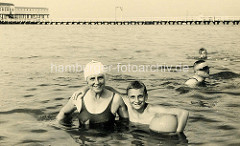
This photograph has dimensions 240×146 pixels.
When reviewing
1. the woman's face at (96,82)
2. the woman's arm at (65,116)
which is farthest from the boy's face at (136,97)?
the woman's arm at (65,116)

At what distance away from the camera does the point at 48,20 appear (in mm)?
128875

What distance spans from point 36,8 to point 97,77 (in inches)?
7046

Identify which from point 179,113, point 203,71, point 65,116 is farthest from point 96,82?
point 203,71

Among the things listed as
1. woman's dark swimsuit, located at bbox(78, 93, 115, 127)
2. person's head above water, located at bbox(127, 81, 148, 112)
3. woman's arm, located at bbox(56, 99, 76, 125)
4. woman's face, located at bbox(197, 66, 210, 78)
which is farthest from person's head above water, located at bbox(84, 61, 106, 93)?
woman's face, located at bbox(197, 66, 210, 78)

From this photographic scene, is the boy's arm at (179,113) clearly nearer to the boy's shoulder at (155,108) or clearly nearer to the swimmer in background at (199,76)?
the boy's shoulder at (155,108)

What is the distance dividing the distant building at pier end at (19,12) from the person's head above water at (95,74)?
150 metres

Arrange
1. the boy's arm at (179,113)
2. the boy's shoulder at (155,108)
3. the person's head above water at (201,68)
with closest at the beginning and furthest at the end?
the boy's arm at (179,113) < the boy's shoulder at (155,108) < the person's head above water at (201,68)

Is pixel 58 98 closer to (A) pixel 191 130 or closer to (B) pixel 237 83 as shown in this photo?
(A) pixel 191 130

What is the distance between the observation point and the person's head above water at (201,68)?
34.9 ft

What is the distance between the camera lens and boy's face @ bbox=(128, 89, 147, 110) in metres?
5.90

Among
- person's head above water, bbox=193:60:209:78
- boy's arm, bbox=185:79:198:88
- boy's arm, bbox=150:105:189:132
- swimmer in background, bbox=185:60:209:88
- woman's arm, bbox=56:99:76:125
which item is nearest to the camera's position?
boy's arm, bbox=150:105:189:132

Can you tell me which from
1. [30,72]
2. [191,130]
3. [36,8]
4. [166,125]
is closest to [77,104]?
[166,125]

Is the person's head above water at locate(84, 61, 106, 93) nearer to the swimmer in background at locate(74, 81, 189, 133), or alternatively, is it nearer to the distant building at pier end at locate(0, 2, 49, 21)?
the swimmer in background at locate(74, 81, 189, 133)

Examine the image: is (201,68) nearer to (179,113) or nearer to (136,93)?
(179,113)
